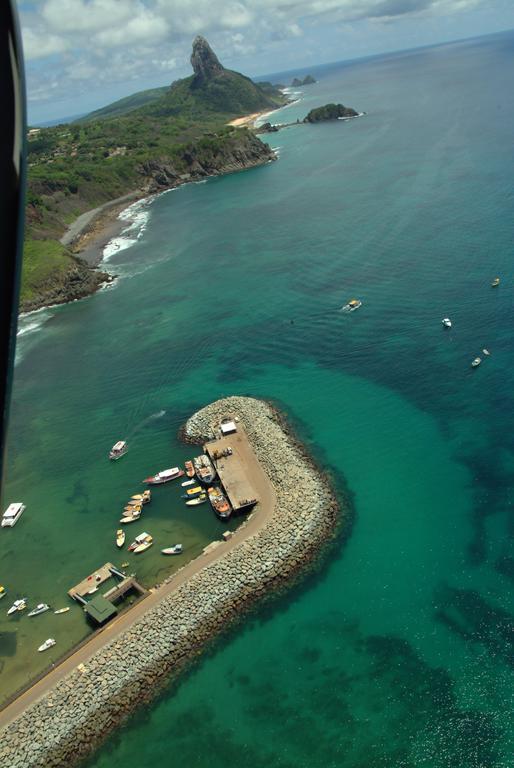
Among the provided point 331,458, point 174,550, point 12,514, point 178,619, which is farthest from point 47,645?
point 331,458

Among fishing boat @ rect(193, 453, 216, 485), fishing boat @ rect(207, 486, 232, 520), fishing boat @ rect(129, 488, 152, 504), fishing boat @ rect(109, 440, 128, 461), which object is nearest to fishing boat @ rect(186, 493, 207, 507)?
fishing boat @ rect(207, 486, 232, 520)

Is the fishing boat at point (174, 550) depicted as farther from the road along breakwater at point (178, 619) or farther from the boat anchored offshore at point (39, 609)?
the boat anchored offshore at point (39, 609)

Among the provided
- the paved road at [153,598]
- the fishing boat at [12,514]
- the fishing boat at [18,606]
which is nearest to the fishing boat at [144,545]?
the paved road at [153,598]

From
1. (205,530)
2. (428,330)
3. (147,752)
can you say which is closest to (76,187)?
(428,330)

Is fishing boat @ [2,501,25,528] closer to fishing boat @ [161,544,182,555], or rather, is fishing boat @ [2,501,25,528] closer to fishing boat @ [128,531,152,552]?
fishing boat @ [128,531,152,552]

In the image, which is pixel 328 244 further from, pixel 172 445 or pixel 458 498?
A: pixel 458 498
